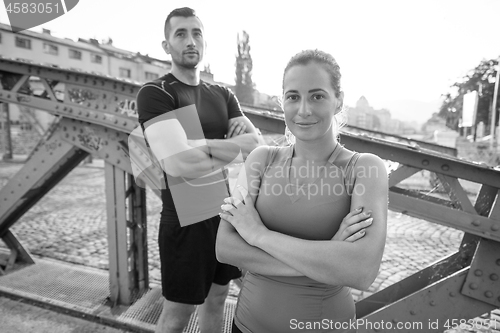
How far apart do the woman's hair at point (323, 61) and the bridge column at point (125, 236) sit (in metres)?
2.37

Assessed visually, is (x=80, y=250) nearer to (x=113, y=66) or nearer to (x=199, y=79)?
(x=199, y=79)

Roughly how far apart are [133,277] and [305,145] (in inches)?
115

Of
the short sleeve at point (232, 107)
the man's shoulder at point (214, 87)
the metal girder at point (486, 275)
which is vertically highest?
the man's shoulder at point (214, 87)

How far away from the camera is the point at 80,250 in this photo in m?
5.48

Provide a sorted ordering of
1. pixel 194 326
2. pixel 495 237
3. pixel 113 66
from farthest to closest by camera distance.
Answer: pixel 113 66 < pixel 194 326 < pixel 495 237

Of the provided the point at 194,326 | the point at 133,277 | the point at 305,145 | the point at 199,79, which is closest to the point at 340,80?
the point at 305,145

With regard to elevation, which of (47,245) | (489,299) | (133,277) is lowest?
(47,245)

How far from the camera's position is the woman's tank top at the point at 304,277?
152 centimetres

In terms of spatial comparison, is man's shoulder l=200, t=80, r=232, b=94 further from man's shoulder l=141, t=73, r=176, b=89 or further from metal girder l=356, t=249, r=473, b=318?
metal girder l=356, t=249, r=473, b=318

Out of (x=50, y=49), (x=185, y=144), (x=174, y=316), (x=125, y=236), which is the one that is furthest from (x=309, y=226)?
(x=50, y=49)

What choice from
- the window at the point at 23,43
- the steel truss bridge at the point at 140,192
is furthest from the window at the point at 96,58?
the steel truss bridge at the point at 140,192

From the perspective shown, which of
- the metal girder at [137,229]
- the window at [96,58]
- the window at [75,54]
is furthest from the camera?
the window at [96,58]

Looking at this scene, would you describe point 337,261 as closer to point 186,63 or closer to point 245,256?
point 245,256

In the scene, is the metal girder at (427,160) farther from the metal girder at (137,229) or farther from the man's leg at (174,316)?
the metal girder at (137,229)
